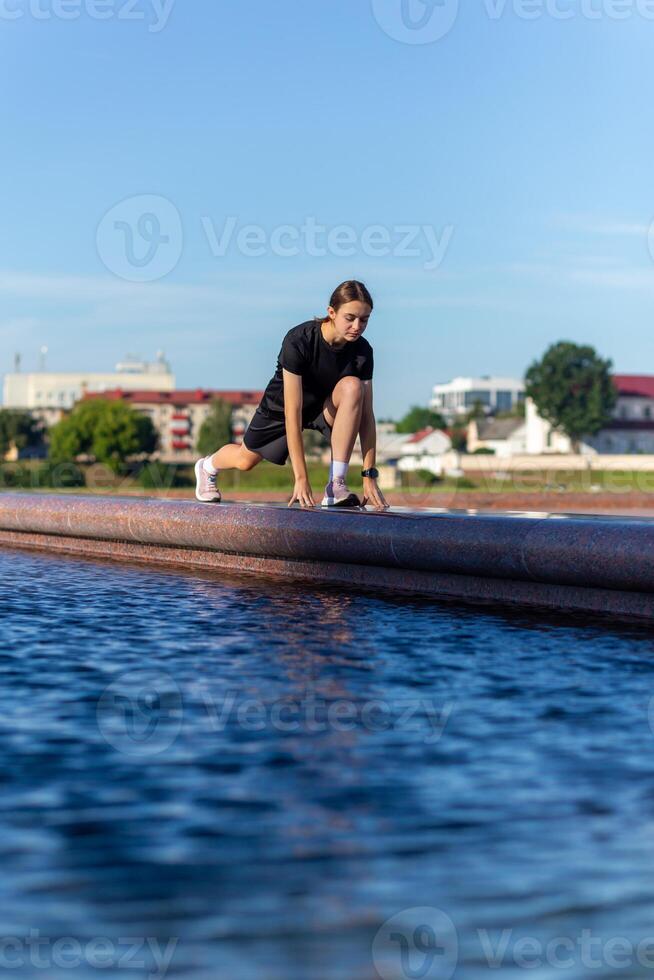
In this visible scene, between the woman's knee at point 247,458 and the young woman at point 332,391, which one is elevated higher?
the young woman at point 332,391

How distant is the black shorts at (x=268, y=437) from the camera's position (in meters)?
8.08

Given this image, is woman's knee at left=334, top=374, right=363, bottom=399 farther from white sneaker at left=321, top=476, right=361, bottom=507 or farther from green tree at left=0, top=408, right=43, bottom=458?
green tree at left=0, top=408, right=43, bottom=458

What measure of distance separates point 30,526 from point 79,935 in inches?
348

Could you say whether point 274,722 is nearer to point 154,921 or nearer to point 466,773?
point 466,773

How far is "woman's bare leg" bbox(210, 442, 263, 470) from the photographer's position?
327 inches

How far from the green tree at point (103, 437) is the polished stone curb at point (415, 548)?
4521 inches

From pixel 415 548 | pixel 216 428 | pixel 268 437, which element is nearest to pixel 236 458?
pixel 268 437

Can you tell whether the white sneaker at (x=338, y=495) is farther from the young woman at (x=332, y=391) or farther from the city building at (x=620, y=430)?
the city building at (x=620, y=430)

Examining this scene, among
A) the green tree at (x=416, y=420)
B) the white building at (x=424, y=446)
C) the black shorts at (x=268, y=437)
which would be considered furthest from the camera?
the green tree at (x=416, y=420)

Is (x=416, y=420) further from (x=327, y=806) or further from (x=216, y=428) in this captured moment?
(x=327, y=806)

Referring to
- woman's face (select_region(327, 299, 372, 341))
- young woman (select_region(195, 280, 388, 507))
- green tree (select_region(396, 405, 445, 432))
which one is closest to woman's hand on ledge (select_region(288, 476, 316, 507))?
young woman (select_region(195, 280, 388, 507))

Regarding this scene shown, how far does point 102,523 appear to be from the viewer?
9500 mm

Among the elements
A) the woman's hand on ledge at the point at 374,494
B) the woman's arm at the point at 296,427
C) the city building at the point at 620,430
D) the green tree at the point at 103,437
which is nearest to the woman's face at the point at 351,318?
the woman's arm at the point at 296,427

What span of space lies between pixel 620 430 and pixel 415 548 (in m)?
124
